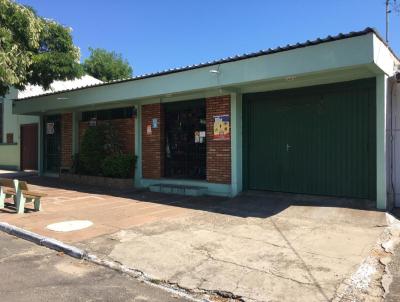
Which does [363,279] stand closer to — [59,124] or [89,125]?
[89,125]

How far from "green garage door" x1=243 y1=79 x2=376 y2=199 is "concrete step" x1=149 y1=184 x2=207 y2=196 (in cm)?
132

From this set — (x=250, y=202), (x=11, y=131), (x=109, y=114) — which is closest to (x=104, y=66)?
(x=11, y=131)

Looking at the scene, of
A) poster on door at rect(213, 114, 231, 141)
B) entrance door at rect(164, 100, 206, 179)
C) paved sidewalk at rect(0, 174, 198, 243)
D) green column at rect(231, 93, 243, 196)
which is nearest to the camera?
paved sidewalk at rect(0, 174, 198, 243)

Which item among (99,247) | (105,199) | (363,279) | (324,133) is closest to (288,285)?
(363,279)

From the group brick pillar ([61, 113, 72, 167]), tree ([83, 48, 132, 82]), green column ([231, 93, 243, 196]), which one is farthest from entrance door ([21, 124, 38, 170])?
tree ([83, 48, 132, 82])

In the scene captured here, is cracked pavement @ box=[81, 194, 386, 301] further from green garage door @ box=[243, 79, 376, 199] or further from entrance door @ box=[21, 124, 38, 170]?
entrance door @ box=[21, 124, 38, 170]

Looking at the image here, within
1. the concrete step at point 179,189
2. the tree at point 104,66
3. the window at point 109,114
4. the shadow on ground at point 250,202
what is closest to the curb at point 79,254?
the shadow on ground at point 250,202

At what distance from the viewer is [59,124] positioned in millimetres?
16609

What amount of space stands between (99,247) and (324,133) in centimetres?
563

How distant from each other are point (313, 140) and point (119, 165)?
6.37m

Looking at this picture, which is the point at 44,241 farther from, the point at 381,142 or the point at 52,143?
the point at 52,143

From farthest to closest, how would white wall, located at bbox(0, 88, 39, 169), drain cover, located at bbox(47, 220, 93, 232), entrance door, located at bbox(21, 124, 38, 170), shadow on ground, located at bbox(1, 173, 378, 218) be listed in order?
white wall, located at bbox(0, 88, 39, 169)
entrance door, located at bbox(21, 124, 38, 170)
shadow on ground, located at bbox(1, 173, 378, 218)
drain cover, located at bbox(47, 220, 93, 232)

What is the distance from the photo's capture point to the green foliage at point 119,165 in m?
12.9

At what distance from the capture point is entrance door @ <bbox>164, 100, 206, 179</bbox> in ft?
38.5
